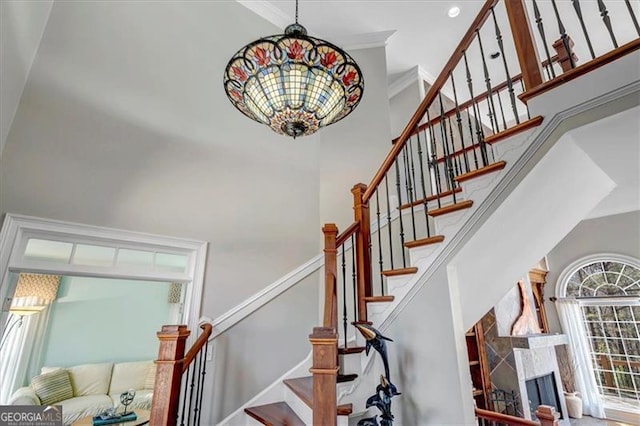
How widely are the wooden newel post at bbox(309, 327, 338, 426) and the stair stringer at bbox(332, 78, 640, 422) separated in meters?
0.62

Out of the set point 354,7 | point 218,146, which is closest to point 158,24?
point 218,146

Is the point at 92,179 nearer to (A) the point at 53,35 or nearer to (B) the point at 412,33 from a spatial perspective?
(A) the point at 53,35

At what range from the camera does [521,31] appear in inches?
77.8

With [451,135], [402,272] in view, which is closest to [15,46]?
[402,272]

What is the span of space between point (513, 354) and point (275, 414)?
391cm

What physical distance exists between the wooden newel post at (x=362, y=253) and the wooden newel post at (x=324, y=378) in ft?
Result: 2.85

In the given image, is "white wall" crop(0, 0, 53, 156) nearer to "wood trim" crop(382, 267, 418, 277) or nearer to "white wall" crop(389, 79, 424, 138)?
"wood trim" crop(382, 267, 418, 277)

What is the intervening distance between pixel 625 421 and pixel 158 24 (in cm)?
922

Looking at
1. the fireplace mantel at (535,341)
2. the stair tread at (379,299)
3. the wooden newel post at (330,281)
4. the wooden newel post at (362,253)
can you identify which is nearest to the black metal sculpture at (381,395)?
the wooden newel post at (330,281)

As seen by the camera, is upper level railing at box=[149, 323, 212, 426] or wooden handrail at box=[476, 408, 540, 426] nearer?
upper level railing at box=[149, 323, 212, 426]

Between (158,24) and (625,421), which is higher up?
Result: (158,24)

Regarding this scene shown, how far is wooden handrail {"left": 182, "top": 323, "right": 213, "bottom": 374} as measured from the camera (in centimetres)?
234

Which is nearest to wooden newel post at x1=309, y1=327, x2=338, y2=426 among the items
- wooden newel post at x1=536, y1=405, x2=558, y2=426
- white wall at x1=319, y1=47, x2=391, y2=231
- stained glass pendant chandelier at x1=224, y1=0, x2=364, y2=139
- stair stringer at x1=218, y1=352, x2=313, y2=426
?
stained glass pendant chandelier at x1=224, y1=0, x2=364, y2=139

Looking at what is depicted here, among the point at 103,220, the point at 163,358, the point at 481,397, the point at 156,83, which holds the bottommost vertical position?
the point at 481,397
